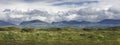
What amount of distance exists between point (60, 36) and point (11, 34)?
91.0 feet

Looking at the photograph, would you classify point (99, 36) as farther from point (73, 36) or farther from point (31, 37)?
point (31, 37)

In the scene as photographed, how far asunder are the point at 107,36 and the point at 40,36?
37.7 m

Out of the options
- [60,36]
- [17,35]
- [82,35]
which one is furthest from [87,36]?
[17,35]

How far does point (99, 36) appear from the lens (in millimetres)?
160625

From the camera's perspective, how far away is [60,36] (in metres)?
165

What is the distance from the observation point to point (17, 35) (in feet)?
535

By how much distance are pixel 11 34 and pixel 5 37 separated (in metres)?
7.09

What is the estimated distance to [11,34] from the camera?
164 meters

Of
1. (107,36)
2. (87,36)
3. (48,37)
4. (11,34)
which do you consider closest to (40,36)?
(48,37)

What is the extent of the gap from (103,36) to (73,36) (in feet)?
55.7

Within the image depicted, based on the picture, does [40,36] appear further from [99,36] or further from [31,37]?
[99,36]

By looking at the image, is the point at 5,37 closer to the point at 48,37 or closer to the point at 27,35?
the point at 27,35

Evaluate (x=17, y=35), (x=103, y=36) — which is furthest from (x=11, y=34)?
(x=103, y=36)

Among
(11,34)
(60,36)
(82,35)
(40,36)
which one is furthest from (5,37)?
(82,35)
